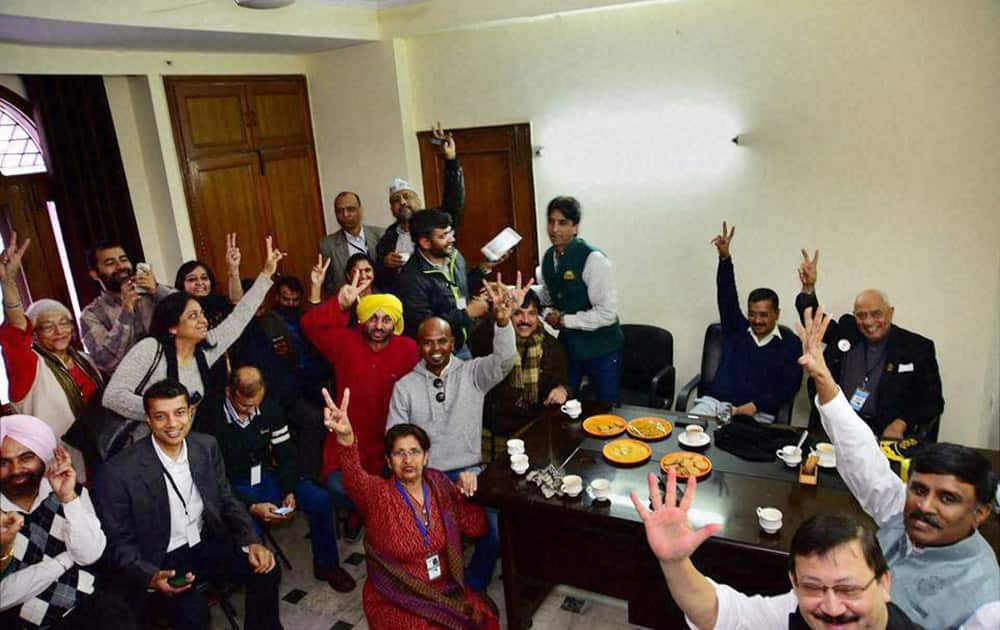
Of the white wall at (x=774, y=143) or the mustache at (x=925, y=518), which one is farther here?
the white wall at (x=774, y=143)

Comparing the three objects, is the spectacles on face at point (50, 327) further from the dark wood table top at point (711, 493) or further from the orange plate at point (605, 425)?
the orange plate at point (605, 425)

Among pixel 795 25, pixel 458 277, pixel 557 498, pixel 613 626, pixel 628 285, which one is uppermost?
pixel 795 25

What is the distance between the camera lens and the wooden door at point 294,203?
16.8 feet

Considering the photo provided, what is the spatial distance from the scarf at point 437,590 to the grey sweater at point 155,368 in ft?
3.64

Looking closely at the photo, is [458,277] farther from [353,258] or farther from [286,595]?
[286,595]

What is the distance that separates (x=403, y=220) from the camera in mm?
4273

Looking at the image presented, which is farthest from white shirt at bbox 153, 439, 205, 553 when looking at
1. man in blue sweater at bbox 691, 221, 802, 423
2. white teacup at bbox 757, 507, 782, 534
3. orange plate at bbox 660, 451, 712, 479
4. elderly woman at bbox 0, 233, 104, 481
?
man in blue sweater at bbox 691, 221, 802, 423

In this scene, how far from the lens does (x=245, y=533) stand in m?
2.85

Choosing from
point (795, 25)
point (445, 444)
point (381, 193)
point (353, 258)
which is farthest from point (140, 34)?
point (795, 25)

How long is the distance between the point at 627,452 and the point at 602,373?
118 centimetres

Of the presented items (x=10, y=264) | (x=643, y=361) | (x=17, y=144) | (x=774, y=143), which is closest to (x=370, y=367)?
(x=10, y=264)

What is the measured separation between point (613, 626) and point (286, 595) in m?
1.58

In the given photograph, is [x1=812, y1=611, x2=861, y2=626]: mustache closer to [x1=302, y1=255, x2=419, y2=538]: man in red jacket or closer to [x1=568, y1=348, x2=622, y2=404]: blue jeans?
[x1=302, y1=255, x2=419, y2=538]: man in red jacket

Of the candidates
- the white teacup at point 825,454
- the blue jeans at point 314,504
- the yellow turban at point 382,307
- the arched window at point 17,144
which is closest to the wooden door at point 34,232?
the arched window at point 17,144
